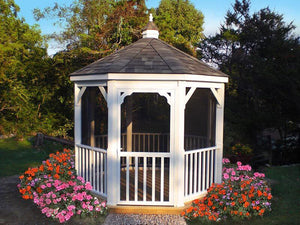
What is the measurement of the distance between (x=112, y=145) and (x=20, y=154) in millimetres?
6775

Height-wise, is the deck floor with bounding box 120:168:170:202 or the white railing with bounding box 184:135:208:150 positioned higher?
the white railing with bounding box 184:135:208:150

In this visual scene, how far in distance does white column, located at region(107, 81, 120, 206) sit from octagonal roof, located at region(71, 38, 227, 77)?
1.51 feet

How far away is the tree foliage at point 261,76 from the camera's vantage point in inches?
467

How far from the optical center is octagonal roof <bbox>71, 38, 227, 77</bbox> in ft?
17.2

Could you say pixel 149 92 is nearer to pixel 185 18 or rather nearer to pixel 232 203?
pixel 232 203

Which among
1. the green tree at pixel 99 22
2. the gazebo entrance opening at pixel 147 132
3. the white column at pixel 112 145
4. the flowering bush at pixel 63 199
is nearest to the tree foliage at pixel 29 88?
the green tree at pixel 99 22

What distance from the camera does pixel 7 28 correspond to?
13.6 meters

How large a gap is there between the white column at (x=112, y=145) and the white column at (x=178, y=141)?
1.06 meters

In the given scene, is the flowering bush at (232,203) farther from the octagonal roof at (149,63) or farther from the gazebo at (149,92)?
the octagonal roof at (149,63)

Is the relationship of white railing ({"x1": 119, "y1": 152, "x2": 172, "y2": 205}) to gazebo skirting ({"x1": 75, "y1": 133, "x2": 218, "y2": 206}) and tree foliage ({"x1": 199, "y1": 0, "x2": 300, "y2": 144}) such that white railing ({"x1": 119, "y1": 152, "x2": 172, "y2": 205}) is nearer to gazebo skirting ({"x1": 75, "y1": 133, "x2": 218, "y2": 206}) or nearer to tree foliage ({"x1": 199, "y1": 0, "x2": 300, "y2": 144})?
gazebo skirting ({"x1": 75, "y1": 133, "x2": 218, "y2": 206})

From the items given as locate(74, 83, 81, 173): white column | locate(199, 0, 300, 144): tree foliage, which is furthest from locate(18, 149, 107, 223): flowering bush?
locate(199, 0, 300, 144): tree foliage

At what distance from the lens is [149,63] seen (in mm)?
5504

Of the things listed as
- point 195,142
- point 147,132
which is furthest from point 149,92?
point 147,132

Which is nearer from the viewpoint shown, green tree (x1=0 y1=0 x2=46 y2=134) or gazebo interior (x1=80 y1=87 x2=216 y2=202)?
gazebo interior (x1=80 y1=87 x2=216 y2=202)
